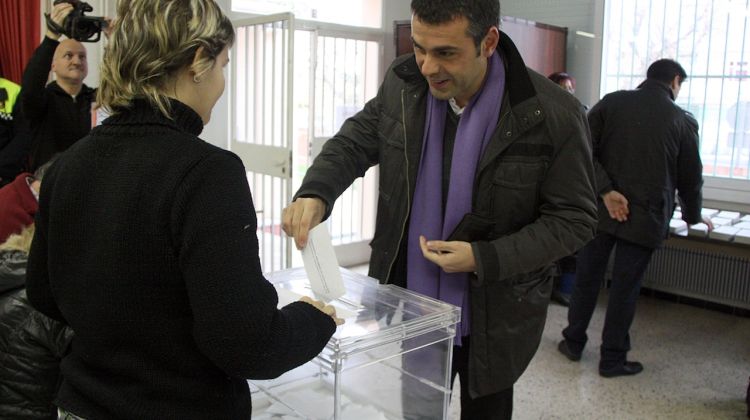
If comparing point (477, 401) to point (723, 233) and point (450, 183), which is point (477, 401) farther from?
point (723, 233)

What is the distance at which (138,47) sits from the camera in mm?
925

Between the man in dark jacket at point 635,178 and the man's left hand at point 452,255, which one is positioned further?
the man in dark jacket at point 635,178

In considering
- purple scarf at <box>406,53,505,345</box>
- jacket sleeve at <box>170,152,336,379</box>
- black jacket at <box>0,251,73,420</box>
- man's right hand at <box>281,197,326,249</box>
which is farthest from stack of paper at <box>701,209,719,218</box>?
jacket sleeve at <box>170,152,336,379</box>

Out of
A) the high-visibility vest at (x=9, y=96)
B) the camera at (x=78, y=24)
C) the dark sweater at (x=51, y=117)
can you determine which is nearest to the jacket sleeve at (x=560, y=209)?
the camera at (x=78, y=24)

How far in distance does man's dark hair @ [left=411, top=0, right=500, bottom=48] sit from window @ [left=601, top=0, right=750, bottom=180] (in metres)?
3.63

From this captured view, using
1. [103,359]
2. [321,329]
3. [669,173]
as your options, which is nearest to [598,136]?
[669,173]

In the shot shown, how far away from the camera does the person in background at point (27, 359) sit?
164 cm

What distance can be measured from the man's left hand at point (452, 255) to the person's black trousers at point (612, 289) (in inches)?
84.1

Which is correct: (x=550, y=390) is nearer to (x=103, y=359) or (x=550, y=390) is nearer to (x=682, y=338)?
(x=682, y=338)

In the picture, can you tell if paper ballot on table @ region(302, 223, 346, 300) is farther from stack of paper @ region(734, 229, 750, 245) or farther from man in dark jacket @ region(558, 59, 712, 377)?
stack of paper @ region(734, 229, 750, 245)

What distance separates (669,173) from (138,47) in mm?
3014

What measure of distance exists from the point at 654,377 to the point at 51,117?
322cm

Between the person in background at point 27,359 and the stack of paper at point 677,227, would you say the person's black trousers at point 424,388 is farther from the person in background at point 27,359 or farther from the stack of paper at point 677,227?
the stack of paper at point 677,227

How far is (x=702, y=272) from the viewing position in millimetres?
4621
